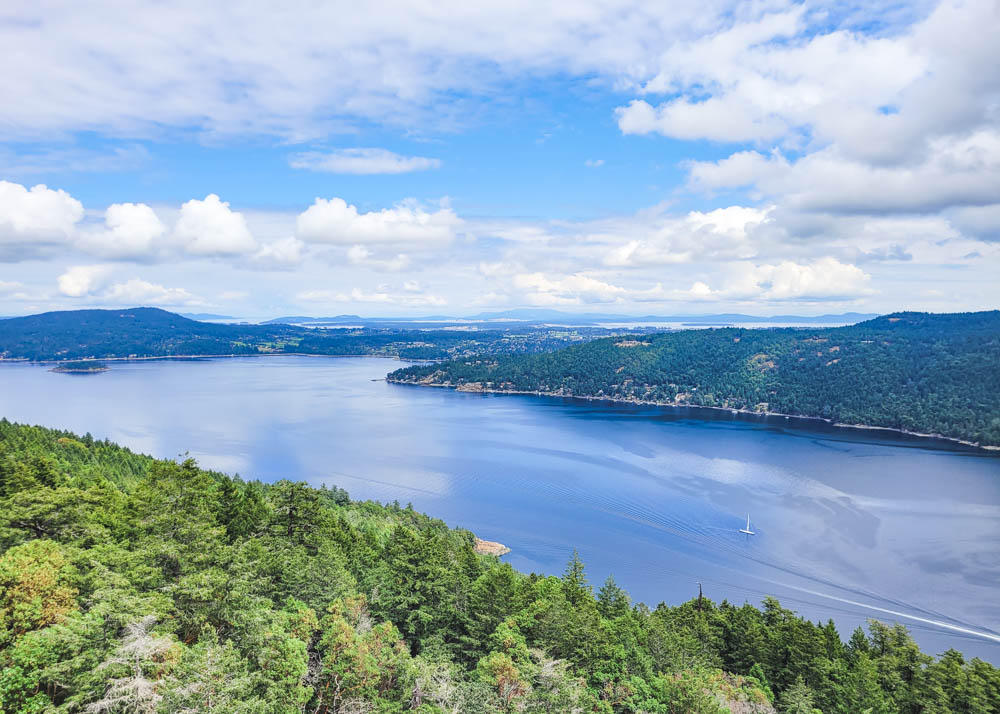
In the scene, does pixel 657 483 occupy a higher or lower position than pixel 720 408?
lower

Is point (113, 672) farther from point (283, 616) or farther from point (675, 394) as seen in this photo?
point (675, 394)

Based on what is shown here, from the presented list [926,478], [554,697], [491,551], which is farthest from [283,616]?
[926,478]

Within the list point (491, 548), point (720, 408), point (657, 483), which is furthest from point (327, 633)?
point (720, 408)

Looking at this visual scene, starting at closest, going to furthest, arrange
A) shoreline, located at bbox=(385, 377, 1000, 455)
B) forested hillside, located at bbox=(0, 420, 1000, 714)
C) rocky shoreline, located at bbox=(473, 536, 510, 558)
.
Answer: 1. forested hillside, located at bbox=(0, 420, 1000, 714)
2. rocky shoreline, located at bbox=(473, 536, 510, 558)
3. shoreline, located at bbox=(385, 377, 1000, 455)

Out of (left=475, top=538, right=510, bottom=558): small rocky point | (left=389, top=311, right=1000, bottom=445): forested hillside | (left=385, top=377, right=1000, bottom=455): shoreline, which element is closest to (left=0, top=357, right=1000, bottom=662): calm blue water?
(left=475, top=538, right=510, bottom=558): small rocky point

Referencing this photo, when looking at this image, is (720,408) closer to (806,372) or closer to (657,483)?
(806,372)

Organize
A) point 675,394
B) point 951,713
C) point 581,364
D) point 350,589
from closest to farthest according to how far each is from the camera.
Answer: point 350,589, point 951,713, point 675,394, point 581,364

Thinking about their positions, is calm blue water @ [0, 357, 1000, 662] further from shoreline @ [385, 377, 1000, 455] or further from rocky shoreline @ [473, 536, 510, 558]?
shoreline @ [385, 377, 1000, 455]
